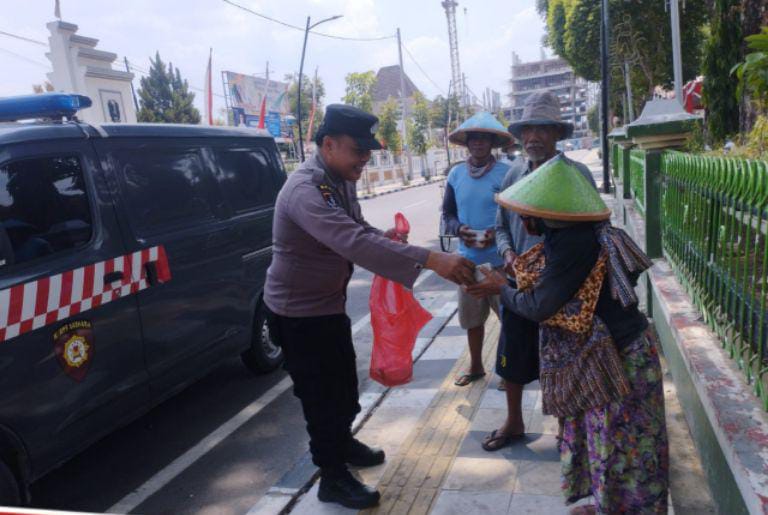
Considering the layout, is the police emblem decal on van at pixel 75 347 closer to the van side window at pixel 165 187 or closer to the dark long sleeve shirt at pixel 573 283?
the van side window at pixel 165 187

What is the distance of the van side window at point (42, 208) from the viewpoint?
2.74 m

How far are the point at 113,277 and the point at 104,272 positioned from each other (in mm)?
59

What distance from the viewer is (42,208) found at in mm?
2900

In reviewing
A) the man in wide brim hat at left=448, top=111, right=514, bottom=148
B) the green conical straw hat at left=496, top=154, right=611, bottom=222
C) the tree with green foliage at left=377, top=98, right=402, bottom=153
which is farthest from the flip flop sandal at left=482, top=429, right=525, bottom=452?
the tree with green foliage at left=377, top=98, right=402, bottom=153

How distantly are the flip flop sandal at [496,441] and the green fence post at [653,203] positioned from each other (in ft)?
6.55

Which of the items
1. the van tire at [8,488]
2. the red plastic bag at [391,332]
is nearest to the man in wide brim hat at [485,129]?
the red plastic bag at [391,332]

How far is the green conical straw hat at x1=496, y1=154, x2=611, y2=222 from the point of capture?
6.86 ft

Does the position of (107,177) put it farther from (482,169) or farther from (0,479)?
(482,169)

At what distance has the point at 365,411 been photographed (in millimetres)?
3957

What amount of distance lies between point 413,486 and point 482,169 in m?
2.01

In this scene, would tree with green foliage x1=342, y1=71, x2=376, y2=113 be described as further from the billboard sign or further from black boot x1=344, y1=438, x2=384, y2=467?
black boot x1=344, y1=438, x2=384, y2=467

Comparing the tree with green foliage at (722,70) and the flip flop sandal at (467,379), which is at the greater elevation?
the tree with green foliage at (722,70)

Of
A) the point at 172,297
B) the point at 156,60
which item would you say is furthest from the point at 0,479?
the point at 156,60

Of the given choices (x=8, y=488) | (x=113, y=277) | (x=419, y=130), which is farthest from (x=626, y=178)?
(x=419, y=130)
